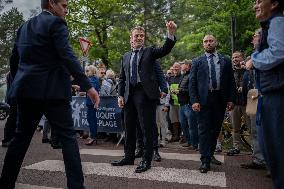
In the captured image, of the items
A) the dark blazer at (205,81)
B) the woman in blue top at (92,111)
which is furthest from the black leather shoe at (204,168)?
the woman in blue top at (92,111)

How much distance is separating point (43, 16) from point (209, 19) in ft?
74.7

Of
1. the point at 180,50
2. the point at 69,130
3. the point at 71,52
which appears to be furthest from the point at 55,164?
the point at 180,50

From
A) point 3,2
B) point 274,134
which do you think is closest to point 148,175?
point 274,134

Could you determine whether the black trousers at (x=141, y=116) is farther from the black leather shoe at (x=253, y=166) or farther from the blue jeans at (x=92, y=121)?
the blue jeans at (x=92, y=121)

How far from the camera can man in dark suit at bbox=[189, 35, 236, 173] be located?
20.2ft

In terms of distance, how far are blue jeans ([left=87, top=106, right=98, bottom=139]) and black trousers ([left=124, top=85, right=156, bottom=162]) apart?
149 inches

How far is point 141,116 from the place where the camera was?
5.98 m

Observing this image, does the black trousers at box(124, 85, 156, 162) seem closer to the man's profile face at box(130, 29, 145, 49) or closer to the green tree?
the man's profile face at box(130, 29, 145, 49)

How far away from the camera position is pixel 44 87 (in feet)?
13.0

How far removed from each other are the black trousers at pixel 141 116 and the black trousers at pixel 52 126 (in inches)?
78.2

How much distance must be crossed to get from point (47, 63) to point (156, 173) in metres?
2.54

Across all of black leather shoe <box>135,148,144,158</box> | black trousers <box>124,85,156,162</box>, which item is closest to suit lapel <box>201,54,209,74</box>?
black trousers <box>124,85,156,162</box>

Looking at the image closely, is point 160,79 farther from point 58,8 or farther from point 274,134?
point 274,134

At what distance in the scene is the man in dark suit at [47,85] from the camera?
397cm
